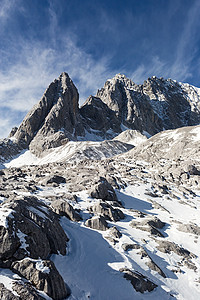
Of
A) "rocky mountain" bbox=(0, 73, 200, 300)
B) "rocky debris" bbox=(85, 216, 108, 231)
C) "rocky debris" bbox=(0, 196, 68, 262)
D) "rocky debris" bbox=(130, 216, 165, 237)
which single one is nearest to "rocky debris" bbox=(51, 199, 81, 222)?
"rocky mountain" bbox=(0, 73, 200, 300)

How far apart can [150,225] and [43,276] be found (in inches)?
585

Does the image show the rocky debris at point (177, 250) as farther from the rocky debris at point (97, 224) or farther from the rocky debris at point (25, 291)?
the rocky debris at point (25, 291)

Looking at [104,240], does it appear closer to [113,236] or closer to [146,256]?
[113,236]

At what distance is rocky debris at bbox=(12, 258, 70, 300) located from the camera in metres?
7.99

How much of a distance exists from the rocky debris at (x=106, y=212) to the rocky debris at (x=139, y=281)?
943 cm

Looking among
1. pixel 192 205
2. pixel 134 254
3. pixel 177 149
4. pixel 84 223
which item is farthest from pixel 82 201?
pixel 177 149

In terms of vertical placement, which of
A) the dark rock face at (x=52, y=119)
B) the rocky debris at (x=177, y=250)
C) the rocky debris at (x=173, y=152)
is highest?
the dark rock face at (x=52, y=119)

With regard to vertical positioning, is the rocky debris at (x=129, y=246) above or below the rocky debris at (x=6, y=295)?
below

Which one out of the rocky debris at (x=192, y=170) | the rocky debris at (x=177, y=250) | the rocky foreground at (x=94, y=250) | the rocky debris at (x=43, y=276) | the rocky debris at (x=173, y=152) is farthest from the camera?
the rocky debris at (x=173, y=152)

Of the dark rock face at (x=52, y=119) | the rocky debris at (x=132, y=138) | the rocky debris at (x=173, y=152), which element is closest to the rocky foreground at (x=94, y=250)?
the rocky debris at (x=173, y=152)

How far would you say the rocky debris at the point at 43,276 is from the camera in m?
7.99

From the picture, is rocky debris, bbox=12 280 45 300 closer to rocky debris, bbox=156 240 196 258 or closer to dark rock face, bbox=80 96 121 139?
rocky debris, bbox=156 240 196 258

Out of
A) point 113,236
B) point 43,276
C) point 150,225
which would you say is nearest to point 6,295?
point 43,276

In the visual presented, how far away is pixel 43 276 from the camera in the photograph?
8172 millimetres
